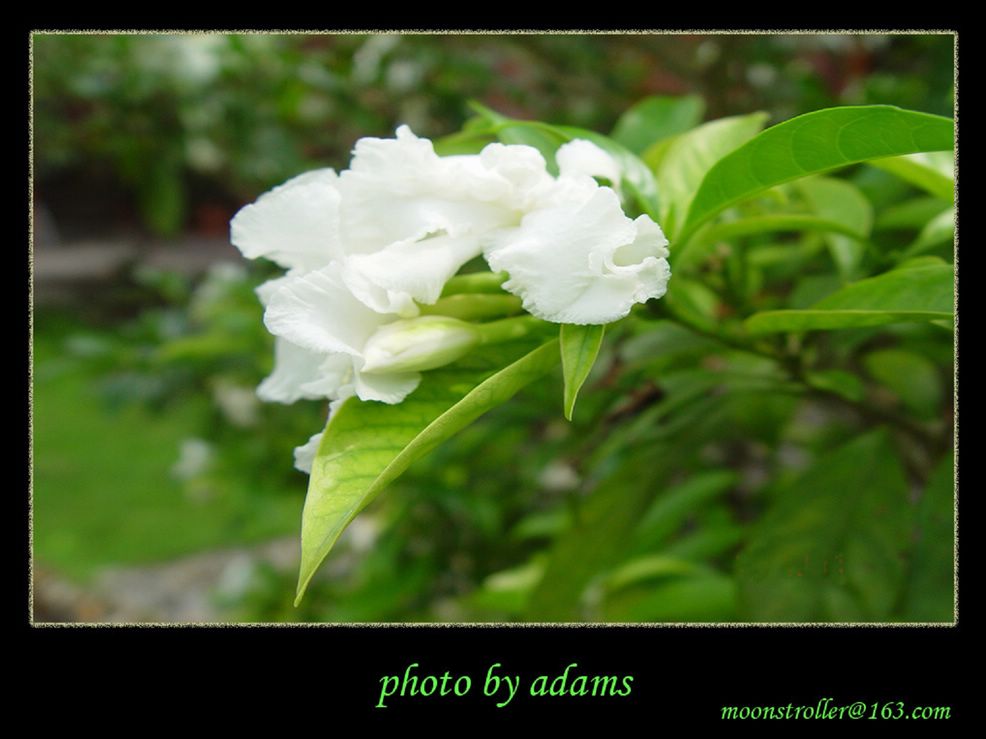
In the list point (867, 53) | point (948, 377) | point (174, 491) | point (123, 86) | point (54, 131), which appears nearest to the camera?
point (948, 377)

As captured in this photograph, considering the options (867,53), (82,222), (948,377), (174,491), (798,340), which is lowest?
(174,491)

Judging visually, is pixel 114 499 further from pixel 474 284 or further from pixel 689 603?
pixel 474 284

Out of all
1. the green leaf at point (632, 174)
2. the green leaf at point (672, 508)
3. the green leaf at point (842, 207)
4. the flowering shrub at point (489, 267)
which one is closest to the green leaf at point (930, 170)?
the flowering shrub at point (489, 267)

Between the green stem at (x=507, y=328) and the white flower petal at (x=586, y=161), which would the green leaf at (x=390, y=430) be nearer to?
the green stem at (x=507, y=328)

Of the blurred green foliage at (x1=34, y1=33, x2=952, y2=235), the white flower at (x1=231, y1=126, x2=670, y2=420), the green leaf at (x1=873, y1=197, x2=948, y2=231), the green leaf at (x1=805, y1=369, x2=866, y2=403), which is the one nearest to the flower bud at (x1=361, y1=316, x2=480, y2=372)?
the white flower at (x1=231, y1=126, x2=670, y2=420)

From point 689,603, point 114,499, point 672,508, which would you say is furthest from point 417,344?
point 114,499

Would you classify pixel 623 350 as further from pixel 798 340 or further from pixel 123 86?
pixel 123 86

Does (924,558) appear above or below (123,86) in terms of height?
below

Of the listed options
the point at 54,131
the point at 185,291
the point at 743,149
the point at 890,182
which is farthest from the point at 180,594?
the point at 743,149

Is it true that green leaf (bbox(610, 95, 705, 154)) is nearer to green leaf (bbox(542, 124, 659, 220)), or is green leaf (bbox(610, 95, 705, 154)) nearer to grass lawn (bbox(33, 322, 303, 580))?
green leaf (bbox(542, 124, 659, 220))
